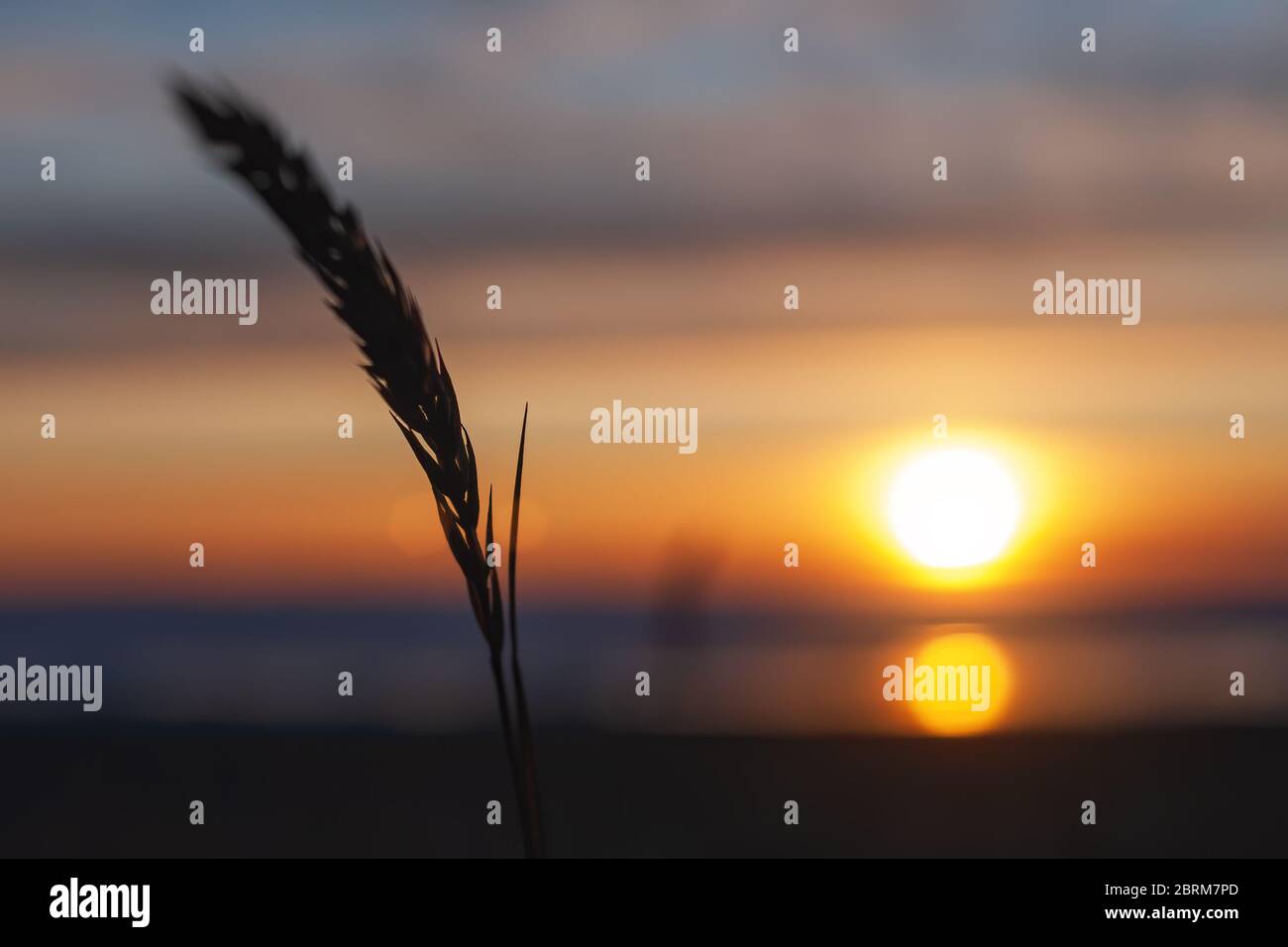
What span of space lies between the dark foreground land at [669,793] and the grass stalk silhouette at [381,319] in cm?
329

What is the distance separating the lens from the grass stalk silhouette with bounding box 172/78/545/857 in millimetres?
1182

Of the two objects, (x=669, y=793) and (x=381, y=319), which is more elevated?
(x=381, y=319)

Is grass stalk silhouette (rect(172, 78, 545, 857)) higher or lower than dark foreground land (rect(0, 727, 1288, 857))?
higher

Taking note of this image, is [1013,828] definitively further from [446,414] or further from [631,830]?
[446,414]

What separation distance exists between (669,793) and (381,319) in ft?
16.8

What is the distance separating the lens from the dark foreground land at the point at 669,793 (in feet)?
15.1

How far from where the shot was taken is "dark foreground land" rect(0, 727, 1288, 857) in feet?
15.1

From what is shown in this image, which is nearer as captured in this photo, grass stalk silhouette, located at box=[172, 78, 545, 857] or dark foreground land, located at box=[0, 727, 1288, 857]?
grass stalk silhouette, located at box=[172, 78, 545, 857]

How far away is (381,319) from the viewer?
47.4 inches

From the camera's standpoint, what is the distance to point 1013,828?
14.5ft

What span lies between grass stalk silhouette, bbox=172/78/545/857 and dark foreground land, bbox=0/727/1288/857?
3.29 metres

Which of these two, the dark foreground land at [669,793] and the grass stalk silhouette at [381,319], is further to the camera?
the dark foreground land at [669,793]

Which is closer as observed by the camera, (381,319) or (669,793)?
(381,319)
